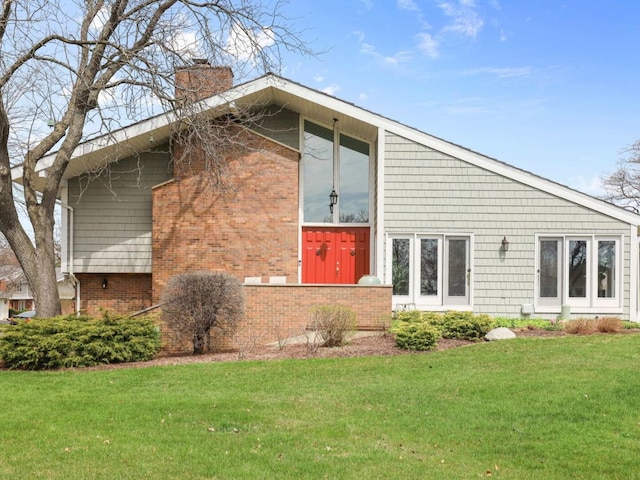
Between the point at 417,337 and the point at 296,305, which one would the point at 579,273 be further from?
the point at 296,305

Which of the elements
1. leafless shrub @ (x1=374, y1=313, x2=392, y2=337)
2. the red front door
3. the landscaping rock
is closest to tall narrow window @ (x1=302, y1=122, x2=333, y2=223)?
the red front door

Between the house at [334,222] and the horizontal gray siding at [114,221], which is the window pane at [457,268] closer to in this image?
the house at [334,222]

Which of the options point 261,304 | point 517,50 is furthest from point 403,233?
point 517,50

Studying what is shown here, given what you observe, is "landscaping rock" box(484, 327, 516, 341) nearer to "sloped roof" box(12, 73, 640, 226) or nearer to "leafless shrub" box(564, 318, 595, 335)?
"leafless shrub" box(564, 318, 595, 335)

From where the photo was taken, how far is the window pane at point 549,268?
1347 cm

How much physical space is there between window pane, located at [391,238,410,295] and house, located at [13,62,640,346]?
0.03 metres

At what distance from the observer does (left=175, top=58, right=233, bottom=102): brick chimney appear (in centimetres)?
1126

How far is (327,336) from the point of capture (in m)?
10.5

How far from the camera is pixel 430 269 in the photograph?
13.6 meters

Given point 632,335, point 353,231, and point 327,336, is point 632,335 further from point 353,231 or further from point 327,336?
point 353,231

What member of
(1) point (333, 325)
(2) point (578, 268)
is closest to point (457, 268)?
(2) point (578, 268)

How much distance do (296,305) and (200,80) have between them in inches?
206

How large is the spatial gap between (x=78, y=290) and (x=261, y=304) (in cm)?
628

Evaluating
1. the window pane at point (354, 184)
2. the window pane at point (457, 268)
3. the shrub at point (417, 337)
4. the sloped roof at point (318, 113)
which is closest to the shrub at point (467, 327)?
the shrub at point (417, 337)
